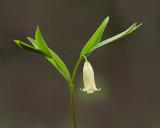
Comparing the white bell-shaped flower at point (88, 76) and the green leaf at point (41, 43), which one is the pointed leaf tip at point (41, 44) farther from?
the white bell-shaped flower at point (88, 76)

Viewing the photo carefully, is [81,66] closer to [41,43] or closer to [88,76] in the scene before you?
[88,76]

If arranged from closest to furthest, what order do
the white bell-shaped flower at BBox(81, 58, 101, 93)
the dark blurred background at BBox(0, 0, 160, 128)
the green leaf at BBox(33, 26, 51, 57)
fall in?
the green leaf at BBox(33, 26, 51, 57) < the white bell-shaped flower at BBox(81, 58, 101, 93) < the dark blurred background at BBox(0, 0, 160, 128)

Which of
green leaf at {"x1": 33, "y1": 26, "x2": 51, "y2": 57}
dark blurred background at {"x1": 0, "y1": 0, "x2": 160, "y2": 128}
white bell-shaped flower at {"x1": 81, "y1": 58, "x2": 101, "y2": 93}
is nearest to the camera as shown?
green leaf at {"x1": 33, "y1": 26, "x2": 51, "y2": 57}

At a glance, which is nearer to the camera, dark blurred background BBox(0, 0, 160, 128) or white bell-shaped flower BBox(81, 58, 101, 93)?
white bell-shaped flower BBox(81, 58, 101, 93)

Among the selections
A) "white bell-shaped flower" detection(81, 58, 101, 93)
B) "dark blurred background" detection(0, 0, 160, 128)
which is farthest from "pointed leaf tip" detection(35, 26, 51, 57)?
"dark blurred background" detection(0, 0, 160, 128)

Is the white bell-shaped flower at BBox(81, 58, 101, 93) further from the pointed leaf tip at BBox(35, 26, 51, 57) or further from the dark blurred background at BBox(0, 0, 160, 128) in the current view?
the dark blurred background at BBox(0, 0, 160, 128)

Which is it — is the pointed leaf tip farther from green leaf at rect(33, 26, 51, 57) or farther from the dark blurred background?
the dark blurred background

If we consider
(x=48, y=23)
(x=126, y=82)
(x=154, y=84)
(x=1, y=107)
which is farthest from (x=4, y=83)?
(x=154, y=84)

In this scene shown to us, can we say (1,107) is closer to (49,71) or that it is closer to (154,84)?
(49,71)

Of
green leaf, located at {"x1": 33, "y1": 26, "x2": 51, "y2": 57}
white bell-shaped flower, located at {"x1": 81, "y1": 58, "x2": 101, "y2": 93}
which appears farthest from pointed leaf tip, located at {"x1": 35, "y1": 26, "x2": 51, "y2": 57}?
white bell-shaped flower, located at {"x1": 81, "y1": 58, "x2": 101, "y2": 93}

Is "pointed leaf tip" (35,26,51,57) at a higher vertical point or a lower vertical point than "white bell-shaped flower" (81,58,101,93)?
higher
